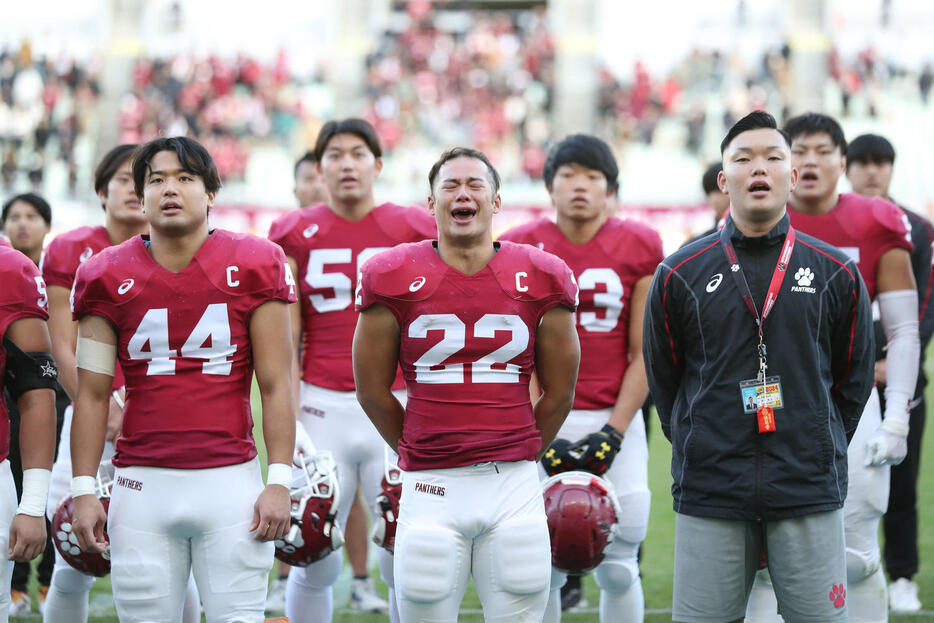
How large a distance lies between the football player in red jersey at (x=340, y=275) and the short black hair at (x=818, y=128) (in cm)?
152

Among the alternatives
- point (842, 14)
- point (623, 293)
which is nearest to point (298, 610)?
point (623, 293)

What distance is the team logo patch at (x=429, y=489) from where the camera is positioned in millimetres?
3547

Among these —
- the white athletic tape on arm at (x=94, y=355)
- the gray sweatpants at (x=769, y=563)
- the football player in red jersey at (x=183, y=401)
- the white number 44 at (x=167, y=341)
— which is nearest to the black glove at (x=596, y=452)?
the gray sweatpants at (x=769, y=563)

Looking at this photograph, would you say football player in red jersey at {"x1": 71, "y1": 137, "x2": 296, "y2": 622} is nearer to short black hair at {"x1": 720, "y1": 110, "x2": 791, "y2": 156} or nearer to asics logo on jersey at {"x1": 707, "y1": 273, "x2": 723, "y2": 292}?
asics logo on jersey at {"x1": 707, "y1": 273, "x2": 723, "y2": 292}

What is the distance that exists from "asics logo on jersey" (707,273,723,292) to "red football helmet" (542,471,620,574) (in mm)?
971

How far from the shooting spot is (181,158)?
359 cm

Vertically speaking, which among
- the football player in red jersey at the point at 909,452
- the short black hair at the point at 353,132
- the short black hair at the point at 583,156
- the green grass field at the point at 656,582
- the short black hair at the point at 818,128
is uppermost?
the short black hair at the point at 353,132

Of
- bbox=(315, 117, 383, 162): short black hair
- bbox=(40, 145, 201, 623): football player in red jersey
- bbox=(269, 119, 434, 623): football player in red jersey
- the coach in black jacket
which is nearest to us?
the coach in black jacket

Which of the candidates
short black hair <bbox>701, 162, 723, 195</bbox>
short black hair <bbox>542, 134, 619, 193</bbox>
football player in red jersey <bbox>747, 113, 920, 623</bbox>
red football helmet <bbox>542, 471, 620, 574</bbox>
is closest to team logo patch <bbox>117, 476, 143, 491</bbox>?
red football helmet <bbox>542, 471, 620, 574</bbox>

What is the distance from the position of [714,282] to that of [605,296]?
3.99ft

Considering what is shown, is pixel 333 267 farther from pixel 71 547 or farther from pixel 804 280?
pixel 804 280

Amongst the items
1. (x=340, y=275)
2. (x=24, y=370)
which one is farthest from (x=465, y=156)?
(x=24, y=370)

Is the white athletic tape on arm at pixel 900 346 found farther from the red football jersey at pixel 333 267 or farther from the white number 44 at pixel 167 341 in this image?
the white number 44 at pixel 167 341

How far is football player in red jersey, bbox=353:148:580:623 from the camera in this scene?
3514mm
